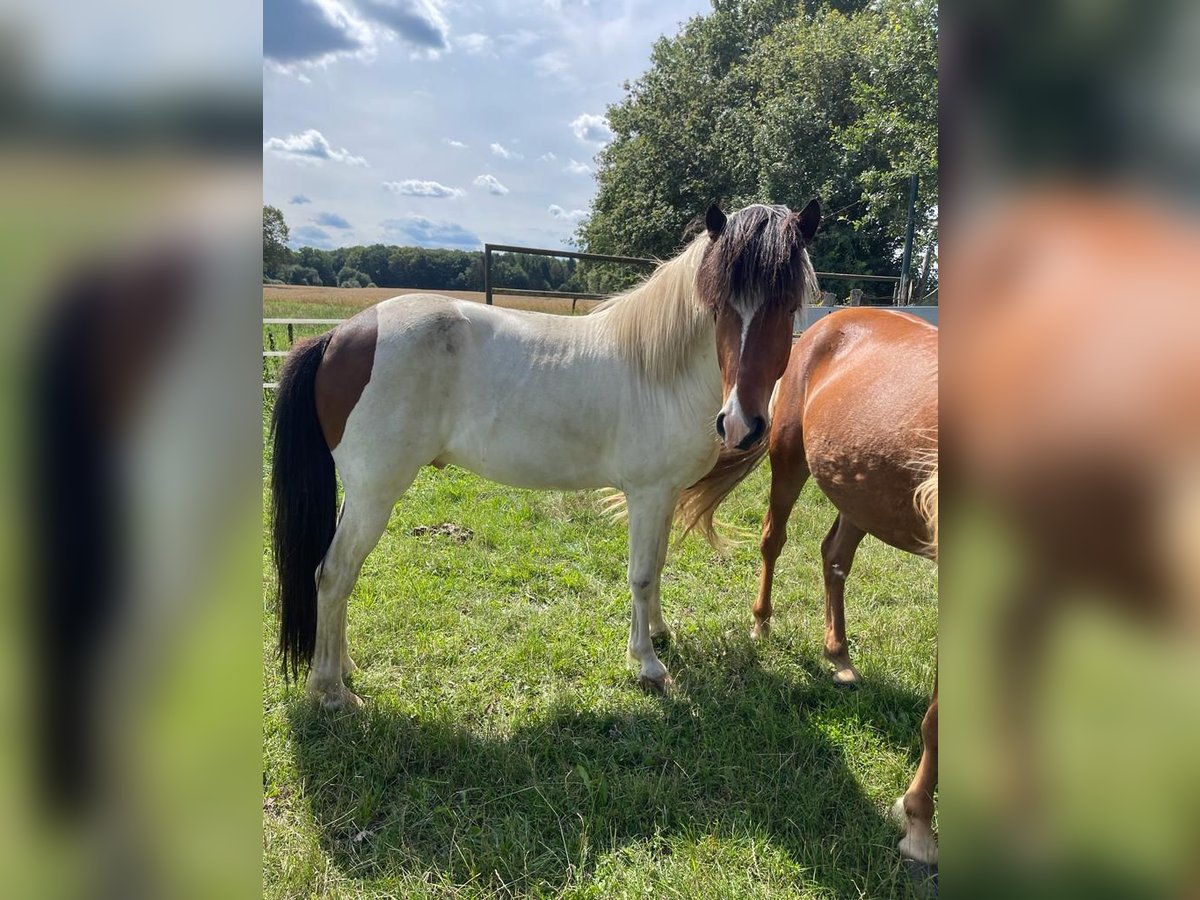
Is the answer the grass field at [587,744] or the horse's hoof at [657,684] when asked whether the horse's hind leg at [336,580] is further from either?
the horse's hoof at [657,684]

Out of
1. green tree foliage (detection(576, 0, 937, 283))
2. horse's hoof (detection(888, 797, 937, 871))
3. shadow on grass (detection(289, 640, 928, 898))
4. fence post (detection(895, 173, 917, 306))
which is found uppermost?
green tree foliage (detection(576, 0, 937, 283))

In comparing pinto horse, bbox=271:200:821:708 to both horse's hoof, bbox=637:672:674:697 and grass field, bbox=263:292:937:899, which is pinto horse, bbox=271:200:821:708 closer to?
horse's hoof, bbox=637:672:674:697

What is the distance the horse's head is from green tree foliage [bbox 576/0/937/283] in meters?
10.0

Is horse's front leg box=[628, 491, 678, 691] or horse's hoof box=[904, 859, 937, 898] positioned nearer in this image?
horse's hoof box=[904, 859, 937, 898]

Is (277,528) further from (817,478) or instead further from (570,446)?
(817,478)

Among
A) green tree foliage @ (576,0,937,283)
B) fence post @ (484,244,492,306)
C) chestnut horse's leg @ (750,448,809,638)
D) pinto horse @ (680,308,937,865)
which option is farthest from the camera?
→ green tree foliage @ (576,0,937,283)

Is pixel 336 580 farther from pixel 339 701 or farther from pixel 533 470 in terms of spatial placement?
pixel 533 470

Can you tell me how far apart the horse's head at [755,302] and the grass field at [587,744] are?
118 cm

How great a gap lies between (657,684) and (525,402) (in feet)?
4.45

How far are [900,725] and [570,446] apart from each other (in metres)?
1.74

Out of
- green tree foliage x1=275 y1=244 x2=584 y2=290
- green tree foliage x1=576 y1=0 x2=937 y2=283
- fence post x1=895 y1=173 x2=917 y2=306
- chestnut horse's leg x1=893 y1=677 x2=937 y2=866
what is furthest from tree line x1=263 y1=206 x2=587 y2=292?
green tree foliage x1=576 y1=0 x2=937 y2=283

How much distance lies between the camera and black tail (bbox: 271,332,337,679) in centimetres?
241

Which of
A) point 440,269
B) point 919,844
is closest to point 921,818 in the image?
point 919,844
